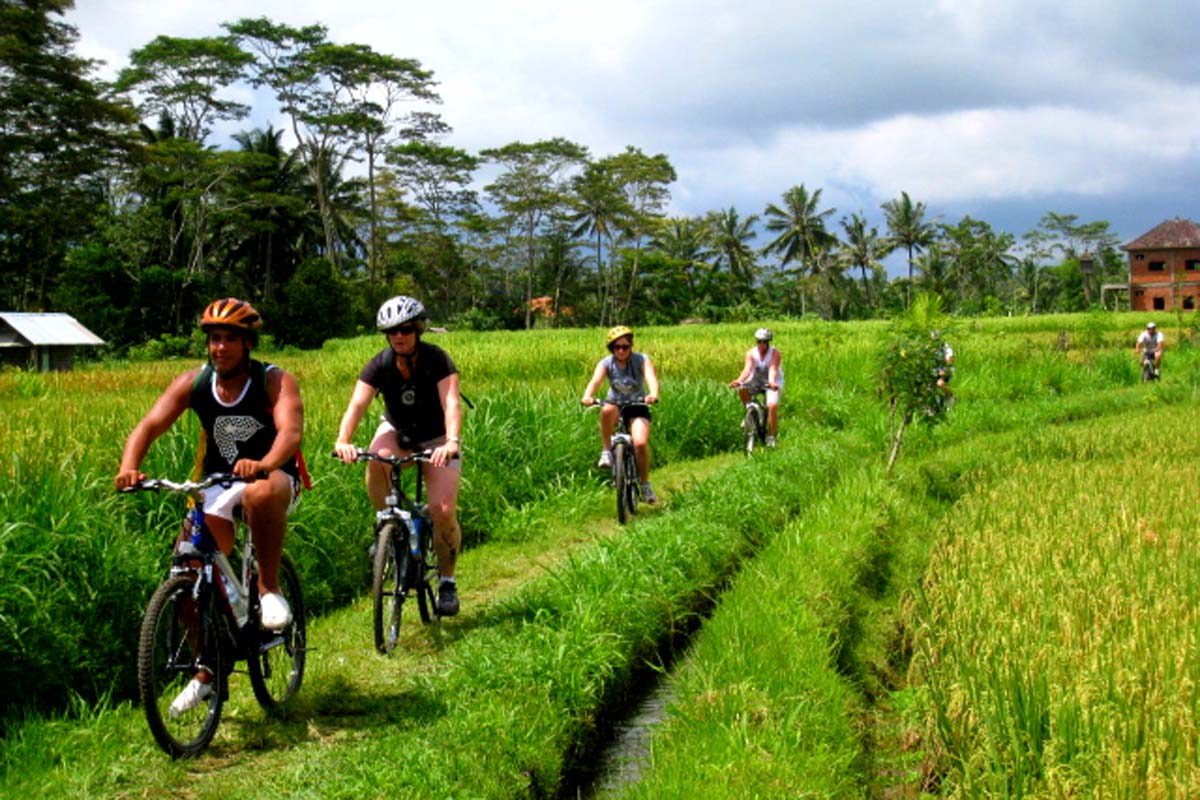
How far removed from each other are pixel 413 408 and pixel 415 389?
0.11 metres

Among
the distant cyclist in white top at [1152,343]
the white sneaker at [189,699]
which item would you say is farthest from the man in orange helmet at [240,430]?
the distant cyclist in white top at [1152,343]

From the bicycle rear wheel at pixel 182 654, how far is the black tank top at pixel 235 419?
56 centimetres

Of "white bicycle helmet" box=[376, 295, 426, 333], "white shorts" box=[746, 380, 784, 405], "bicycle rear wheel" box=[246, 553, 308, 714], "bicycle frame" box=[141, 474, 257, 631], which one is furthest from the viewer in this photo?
"white shorts" box=[746, 380, 784, 405]

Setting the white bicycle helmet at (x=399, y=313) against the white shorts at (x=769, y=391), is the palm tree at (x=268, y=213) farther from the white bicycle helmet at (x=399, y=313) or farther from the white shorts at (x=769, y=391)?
the white bicycle helmet at (x=399, y=313)

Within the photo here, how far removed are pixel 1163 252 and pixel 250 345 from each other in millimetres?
69329

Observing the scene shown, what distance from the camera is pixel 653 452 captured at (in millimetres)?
13562

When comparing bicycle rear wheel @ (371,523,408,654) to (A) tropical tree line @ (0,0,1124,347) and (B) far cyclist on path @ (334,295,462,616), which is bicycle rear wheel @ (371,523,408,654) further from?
(A) tropical tree line @ (0,0,1124,347)

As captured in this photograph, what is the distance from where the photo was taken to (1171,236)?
2544 inches

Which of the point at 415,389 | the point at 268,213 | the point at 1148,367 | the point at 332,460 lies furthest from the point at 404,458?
the point at 268,213

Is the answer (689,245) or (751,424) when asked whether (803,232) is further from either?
(751,424)

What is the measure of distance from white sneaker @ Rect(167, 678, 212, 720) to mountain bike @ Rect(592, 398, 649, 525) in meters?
5.08

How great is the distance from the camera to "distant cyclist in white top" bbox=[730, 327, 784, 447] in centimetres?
1284

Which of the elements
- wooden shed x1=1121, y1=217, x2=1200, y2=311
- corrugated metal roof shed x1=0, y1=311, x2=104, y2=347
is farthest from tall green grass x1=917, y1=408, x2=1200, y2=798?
wooden shed x1=1121, y1=217, x2=1200, y2=311

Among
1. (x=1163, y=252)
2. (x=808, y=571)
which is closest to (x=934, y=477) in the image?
(x=808, y=571)
